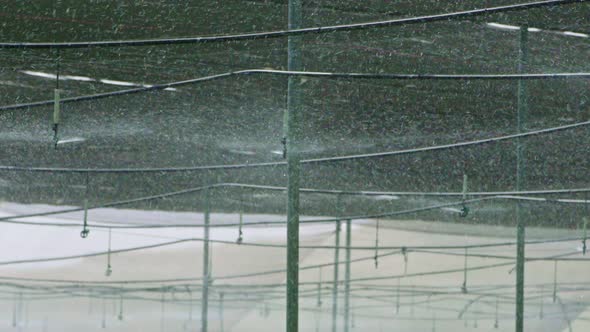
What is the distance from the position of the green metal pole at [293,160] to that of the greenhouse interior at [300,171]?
0.04 metres

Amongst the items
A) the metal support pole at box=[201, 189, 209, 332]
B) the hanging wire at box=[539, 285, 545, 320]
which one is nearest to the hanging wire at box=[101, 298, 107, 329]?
the metal support pole at box=[201, 189, 209, 332]

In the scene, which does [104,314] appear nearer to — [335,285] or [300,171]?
[335,285]

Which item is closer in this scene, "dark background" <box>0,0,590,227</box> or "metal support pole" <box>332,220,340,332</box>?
"dark background" <box>0,0,590,227</box>

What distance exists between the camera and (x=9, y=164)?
578 cm

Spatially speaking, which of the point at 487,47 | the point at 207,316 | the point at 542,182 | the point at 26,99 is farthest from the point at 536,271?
the point at 26,99

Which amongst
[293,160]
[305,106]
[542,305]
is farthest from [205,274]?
[293,160]

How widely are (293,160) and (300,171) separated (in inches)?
91.3

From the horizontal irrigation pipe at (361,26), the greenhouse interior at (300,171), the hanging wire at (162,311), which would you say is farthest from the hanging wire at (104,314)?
the horizontal irrigation pipe at (361,26)

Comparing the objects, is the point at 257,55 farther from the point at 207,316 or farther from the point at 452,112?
the point at 207,316

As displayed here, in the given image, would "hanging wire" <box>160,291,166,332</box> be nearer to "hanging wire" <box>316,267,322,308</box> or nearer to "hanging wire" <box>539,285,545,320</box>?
"hanging wire" <box>316,267,322,308</box>

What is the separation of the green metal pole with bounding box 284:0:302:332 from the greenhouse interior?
0.04 metres

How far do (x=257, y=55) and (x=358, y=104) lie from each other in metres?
0.75

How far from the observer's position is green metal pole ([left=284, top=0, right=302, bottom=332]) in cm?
319

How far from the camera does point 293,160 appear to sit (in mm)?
3201
